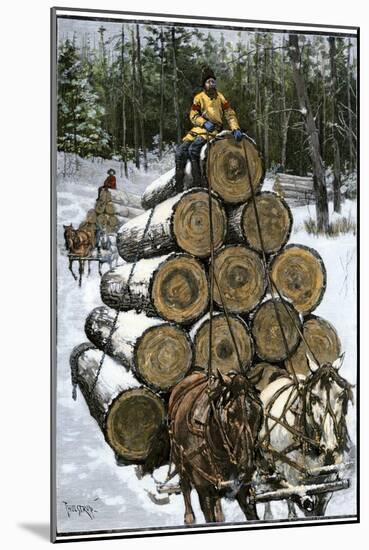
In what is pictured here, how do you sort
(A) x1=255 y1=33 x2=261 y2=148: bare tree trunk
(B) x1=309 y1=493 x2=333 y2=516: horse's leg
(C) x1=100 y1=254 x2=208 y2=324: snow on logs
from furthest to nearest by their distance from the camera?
(B) x1=309 y1=493 x2=333 y2=516: horse's leg
(A) x1=255 y1=33 x2=261 y2=148: bare tree trunk
(C) x1=100 y1=254 x2=208 y2=324: snow on logs

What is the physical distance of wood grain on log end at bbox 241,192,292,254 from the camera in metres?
7.64

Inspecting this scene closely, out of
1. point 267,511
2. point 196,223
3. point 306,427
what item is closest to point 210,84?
point 196,223

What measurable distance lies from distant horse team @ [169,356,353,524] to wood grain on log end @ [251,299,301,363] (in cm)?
15

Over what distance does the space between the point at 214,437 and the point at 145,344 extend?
2.21 feet

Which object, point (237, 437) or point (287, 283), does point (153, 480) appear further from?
point (287, 283)

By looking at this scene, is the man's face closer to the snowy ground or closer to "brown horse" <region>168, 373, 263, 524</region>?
the snowy ground

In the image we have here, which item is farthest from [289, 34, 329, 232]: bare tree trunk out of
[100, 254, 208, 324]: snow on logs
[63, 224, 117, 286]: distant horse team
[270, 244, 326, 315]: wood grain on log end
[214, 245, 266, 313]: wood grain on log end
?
[63, 224, 117, 286]: distant horse team

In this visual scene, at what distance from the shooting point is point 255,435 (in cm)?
761

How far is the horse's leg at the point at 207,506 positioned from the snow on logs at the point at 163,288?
3.32ft

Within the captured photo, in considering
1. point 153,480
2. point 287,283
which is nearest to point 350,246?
point 287,283

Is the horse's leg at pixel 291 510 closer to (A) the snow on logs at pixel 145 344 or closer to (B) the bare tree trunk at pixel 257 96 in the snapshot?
(A) the snow on logs at pixel 145 344

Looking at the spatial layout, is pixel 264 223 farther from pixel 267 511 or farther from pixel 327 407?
pixel 267 511

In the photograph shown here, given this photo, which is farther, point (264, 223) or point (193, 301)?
point (264, 223)

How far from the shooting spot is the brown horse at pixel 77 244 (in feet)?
23.9
